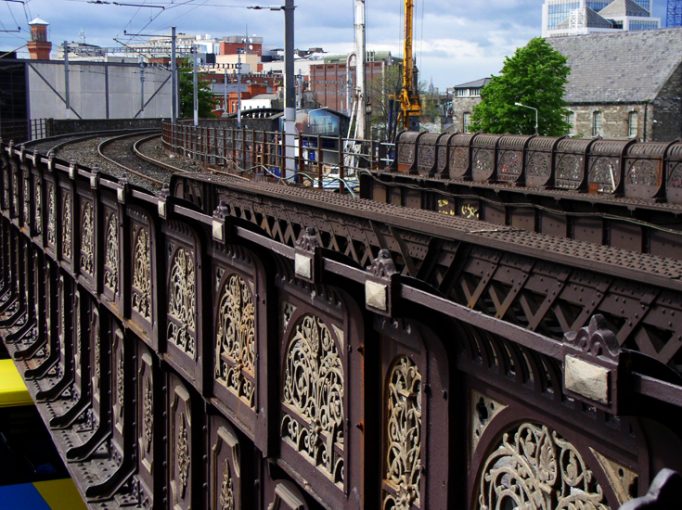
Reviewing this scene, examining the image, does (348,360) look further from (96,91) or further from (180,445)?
(96,91)

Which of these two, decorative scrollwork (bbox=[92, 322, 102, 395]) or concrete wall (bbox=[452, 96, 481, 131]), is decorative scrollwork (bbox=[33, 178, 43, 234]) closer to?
decorative scrollwork (bbox=[92, 322, 102, 395])

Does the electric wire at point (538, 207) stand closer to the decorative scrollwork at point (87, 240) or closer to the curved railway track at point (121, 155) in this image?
the curved railway track at point (121, 155)

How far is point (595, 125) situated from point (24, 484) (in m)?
73.3

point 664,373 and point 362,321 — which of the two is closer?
point 664,373

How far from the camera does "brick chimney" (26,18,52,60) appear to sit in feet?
293

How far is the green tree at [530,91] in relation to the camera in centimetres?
7300

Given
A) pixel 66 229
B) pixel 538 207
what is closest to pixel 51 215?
pixel 66 229

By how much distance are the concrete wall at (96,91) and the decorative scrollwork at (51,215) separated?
182 ft

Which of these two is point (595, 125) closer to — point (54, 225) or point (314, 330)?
point (54, 225)

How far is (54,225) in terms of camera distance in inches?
454

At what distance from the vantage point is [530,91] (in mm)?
73312

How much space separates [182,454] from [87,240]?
4.03 metres

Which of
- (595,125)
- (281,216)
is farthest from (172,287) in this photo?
(595,125)

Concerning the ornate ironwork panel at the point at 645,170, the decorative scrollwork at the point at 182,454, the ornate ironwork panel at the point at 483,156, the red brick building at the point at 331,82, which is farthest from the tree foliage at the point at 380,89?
the decorative scrollwork at the point at 182,454
